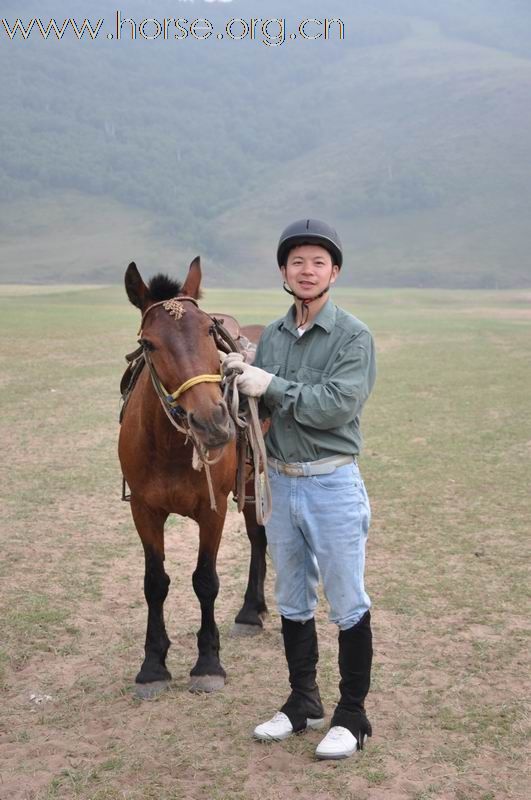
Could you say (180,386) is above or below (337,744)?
above

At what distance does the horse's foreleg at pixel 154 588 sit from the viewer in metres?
4.37

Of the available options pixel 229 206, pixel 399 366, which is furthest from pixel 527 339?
pixel 229 206

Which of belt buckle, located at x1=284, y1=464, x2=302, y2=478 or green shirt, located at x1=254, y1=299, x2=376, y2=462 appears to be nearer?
green shirt, located at x1=254, y1=299, x2=376, y2=462

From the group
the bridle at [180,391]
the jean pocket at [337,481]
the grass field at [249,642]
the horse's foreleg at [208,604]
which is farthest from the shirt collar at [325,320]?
the grass field at [249,642]

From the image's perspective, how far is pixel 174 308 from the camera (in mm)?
3744

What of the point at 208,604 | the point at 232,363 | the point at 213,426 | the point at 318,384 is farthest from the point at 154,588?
the point at 318,384

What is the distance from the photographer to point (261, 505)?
3535 mm

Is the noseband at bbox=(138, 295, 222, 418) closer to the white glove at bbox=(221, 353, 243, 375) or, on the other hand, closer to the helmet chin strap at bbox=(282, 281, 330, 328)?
the white glove at bbox=(221, 353, 243, 375)

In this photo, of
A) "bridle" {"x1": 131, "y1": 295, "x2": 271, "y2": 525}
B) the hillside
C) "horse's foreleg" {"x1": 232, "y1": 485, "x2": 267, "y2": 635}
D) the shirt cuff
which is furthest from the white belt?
the hillside

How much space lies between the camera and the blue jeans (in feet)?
11.3

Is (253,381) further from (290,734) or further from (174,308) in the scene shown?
(290,734)

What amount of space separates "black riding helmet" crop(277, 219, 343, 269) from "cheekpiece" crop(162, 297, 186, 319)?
559 mm

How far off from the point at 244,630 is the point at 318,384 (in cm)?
233

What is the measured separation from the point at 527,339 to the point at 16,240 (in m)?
88.4
